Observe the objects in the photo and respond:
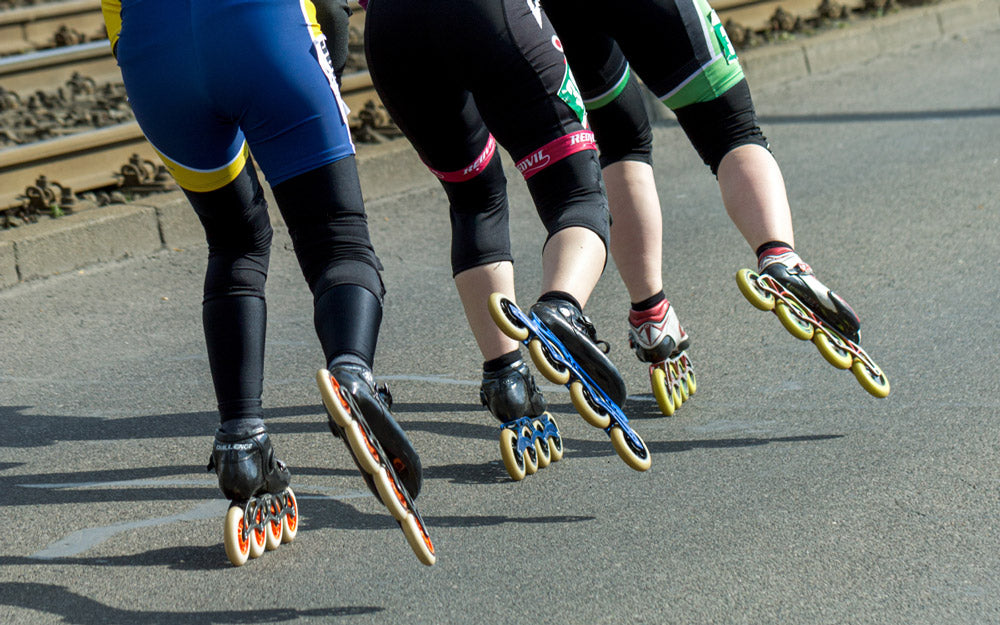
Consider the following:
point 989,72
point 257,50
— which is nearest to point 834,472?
point 257,50

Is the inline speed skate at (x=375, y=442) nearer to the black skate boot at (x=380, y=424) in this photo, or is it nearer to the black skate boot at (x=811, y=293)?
the black skate boot at (x=380, y=424)

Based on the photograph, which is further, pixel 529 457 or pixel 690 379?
pixel 690 379

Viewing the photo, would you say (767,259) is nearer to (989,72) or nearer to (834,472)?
(834,472)

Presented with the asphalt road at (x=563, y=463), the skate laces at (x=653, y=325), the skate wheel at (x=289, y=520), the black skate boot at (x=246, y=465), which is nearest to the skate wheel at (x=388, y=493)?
the asphalt road at (x=563, y=463)

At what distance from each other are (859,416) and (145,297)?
329 cm

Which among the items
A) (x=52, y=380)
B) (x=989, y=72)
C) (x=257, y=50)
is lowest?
(x=989, y=72)

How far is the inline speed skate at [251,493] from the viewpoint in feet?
9.52

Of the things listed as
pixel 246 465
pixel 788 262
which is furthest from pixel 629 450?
pixel 246 465

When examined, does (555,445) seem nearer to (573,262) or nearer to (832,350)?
(573,262)

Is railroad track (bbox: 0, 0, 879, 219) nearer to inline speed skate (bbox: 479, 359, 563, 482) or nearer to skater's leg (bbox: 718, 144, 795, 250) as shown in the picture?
inline speed skate (bbox: 479, 359, 563, 482)

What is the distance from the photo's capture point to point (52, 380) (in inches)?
178

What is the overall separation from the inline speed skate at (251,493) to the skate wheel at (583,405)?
78 centimetres

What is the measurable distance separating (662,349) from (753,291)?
69 cm

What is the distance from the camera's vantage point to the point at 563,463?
3.46m
